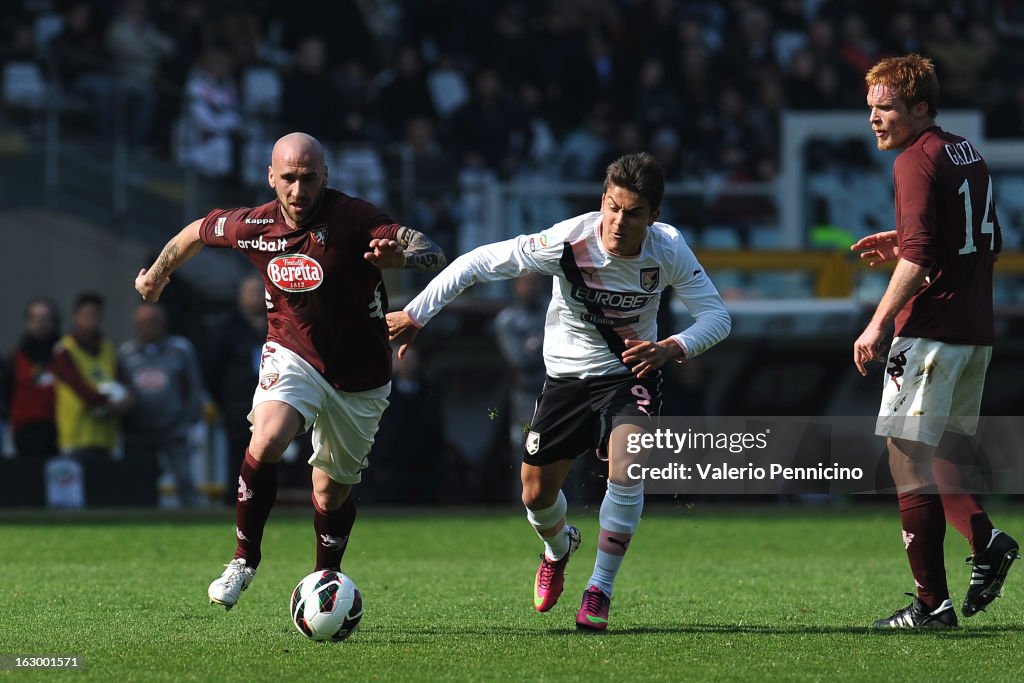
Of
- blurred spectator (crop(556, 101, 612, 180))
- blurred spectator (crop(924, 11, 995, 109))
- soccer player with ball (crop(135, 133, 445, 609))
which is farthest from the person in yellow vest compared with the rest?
blurred spectator (crop(924, 11, 995, 109))

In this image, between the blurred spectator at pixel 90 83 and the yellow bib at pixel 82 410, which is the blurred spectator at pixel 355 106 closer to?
the blurred spectator at pixel 90 83

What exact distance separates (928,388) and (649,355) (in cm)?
118

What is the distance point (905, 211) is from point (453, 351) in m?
9.96

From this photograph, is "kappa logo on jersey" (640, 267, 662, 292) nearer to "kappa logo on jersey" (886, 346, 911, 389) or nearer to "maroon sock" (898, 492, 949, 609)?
"kappa logo on jersey" (886, 346, 911, 389)

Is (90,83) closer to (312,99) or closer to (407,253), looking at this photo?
(312,99)

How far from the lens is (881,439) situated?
7246 mm

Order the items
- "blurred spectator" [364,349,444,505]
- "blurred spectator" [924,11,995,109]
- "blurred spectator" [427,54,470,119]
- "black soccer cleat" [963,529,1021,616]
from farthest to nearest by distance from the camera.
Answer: "blurred spectator" [924,11,995,109] → "blurred spectator" [427,54,470,119] → "blurred spectator" [364,349,444,505] → "black soccer cleat" [963,529,1021,616]

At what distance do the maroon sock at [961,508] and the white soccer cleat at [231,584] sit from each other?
9.77 ft

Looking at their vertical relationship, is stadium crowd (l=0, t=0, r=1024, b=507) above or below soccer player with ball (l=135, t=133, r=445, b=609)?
above

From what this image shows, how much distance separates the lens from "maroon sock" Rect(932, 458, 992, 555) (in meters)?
6.95

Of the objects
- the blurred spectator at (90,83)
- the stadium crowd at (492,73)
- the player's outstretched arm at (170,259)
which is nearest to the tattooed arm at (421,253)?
the player's outstretched arm at (170,259)

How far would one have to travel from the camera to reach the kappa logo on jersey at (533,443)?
24.2 ft

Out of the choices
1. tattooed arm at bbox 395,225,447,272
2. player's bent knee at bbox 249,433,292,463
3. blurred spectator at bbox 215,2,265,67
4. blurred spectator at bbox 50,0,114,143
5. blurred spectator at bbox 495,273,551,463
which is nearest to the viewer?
tattooed arm at bbox 395,225,447,272

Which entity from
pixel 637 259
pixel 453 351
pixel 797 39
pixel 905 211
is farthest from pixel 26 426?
pixel 797 39
